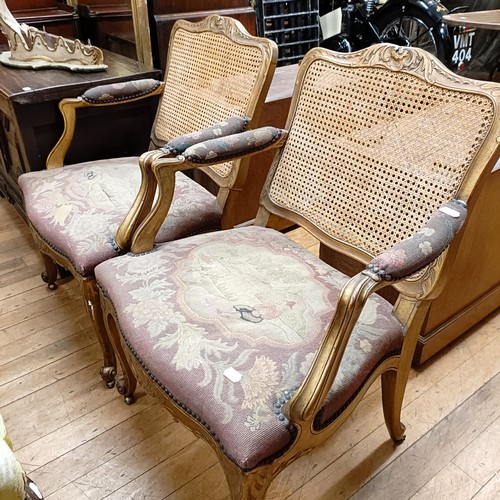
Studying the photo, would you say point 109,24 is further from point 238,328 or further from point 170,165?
point 238,328

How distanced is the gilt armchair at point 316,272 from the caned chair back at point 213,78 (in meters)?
0.17

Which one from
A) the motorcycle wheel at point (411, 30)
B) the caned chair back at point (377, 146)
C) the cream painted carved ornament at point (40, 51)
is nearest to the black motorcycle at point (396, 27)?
the motorcycle wheel at point (411, 30)

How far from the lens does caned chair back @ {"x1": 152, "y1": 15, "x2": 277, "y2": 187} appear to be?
4.58 ft

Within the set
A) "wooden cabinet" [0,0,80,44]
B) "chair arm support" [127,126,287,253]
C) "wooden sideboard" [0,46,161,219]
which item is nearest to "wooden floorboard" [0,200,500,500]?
"chair arm support" [127,126,287,253]

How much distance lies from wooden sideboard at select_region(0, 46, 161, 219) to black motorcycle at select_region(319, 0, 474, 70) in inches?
83.2

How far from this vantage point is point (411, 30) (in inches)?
132

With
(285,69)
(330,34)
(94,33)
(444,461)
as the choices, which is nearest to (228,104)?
(285,69)

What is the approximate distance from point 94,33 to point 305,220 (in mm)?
1737

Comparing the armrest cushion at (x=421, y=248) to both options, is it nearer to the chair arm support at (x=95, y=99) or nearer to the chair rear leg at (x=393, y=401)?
the chair rear leg at (x=393, y=401)

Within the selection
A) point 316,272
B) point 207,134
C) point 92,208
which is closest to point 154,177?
point 207,134

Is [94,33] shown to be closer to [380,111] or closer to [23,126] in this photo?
[23,126]

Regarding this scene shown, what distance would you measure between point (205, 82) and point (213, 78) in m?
0.04

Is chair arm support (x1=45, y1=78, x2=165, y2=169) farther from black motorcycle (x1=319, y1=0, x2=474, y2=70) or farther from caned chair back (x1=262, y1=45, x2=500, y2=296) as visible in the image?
black motorcycle (x1=319, y1=0, x2=474, y2=70)

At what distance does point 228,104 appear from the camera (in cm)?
148
